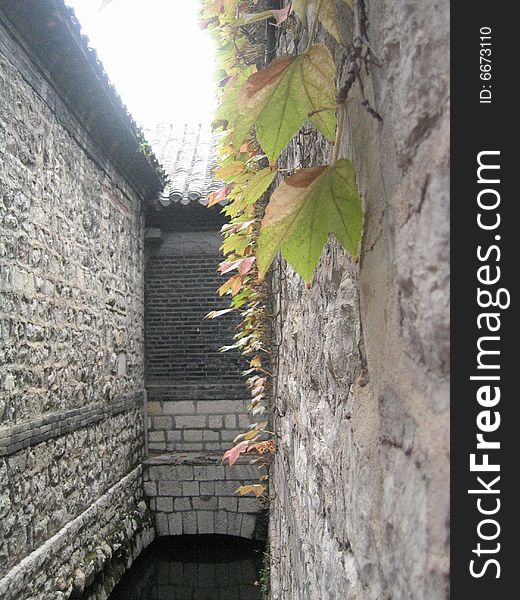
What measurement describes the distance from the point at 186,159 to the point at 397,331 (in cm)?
935

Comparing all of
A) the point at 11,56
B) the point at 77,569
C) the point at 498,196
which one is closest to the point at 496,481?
the point at 498,196

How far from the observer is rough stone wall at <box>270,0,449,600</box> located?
1.66ft

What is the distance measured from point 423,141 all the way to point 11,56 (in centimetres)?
445

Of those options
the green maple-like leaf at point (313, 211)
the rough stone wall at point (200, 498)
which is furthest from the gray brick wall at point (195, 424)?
the green maple-like leaf at point (313, 211)

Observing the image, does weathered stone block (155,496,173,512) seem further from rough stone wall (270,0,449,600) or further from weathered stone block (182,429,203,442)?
rough stone wall (270,0,449,600)

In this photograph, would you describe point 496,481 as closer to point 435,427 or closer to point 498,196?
point 435,427

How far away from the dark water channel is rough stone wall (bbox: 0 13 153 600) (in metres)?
0.51

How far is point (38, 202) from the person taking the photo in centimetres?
473

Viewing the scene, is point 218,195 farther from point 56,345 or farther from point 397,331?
point 56,345

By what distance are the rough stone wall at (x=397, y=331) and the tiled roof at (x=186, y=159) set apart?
6.81 metres

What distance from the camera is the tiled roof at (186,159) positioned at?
8.18 m

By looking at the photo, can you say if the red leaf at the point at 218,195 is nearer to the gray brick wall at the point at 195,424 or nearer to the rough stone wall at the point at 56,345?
the rough stone wall at the point at 56,345

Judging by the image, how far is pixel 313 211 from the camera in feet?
2.51

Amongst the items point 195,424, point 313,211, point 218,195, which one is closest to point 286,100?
point 313,211
